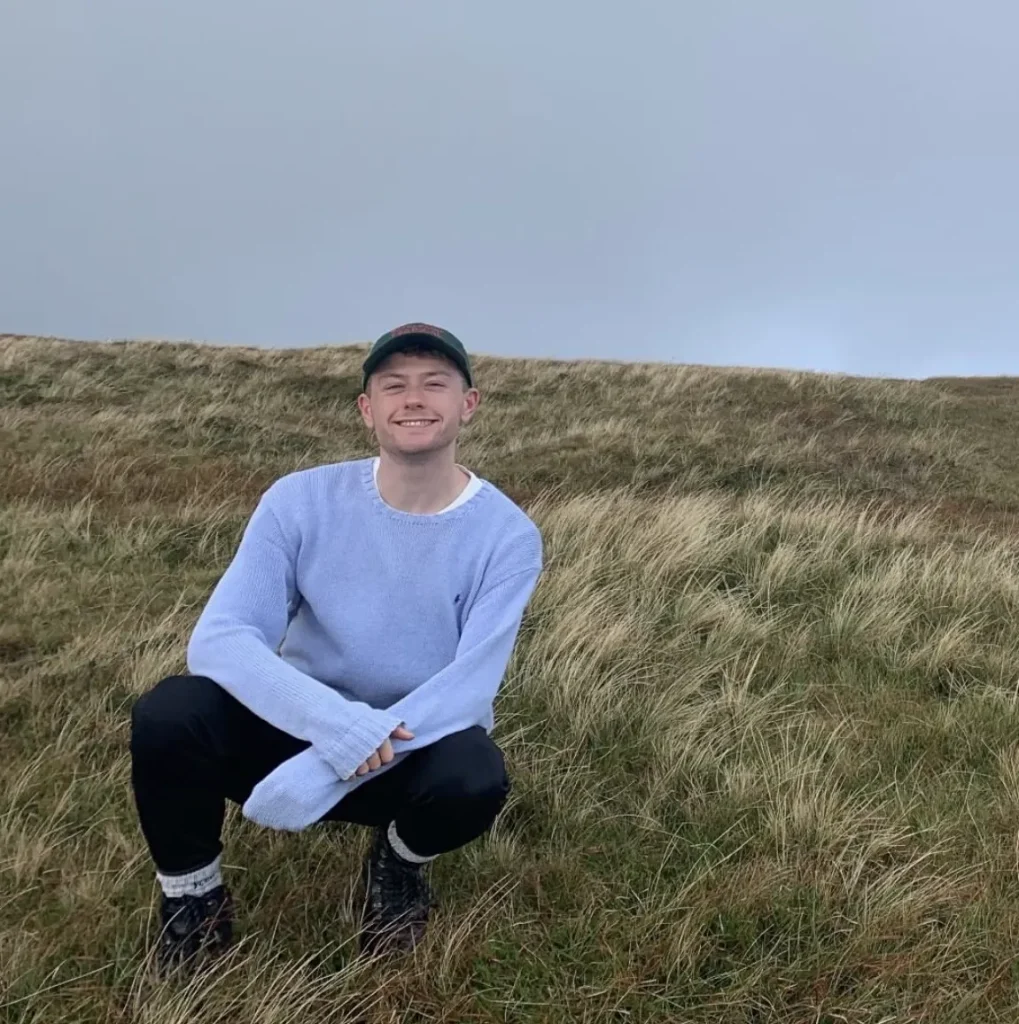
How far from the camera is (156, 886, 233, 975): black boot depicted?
2.04 metres

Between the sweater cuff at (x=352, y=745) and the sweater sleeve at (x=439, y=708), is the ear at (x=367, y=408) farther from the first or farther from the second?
the sweater cuff at (x=352, y=745)

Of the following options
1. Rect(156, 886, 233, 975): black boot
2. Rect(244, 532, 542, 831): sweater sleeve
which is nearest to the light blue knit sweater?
Rect(244, 532, 542, 831): sweater sleeve

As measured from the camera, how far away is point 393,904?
87.5 inches

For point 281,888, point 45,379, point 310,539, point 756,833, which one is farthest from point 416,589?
point 45,379

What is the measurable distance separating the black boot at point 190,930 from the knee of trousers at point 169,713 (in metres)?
0.40

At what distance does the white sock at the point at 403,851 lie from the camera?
2.20 metres

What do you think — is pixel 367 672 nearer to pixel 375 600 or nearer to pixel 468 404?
pixel 375 600

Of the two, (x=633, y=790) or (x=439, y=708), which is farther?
(x=633, y=790)

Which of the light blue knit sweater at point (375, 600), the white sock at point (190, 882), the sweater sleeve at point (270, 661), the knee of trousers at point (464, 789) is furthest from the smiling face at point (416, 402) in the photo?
the white sock at point (190, 882)

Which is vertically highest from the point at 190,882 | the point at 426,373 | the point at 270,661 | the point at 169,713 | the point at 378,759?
the point at 426,373

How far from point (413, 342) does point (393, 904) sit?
4.97 feet

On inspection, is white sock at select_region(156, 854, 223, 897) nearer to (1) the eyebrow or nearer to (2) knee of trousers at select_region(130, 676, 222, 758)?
(2) knee of trousers at select_region(130, 676, 222, 758)

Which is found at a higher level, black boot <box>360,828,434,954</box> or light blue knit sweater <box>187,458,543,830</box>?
light blue knit sweater <box>187,458,543,830</box>

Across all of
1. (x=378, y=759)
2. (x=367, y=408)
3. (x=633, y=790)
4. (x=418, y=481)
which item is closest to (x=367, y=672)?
(x=378, y=759)
